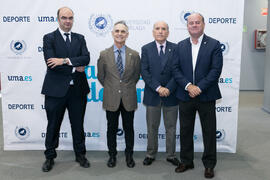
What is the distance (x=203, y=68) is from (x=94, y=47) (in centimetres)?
152

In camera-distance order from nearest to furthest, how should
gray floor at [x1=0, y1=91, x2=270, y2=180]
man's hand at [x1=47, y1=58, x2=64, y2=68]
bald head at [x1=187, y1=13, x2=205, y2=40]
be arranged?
bald head at [x1=187, y1=13, x2=205, y2=40] → man's hand at [x1=47, y1=58, x2=64, y2=68] → gray floor at [x1=0, y1=91, x2=270, y2=180]

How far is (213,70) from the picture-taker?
9.11 feet

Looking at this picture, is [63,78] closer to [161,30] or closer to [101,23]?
[101,23]

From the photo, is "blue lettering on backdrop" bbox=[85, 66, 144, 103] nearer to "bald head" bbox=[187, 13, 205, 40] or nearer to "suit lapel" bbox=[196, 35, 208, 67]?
"suit lapel" bbox=[196, 35, 208, 67]

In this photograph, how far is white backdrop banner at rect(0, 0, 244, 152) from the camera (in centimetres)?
351

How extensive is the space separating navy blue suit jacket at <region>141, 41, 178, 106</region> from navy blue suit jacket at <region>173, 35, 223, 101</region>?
0.15 meters

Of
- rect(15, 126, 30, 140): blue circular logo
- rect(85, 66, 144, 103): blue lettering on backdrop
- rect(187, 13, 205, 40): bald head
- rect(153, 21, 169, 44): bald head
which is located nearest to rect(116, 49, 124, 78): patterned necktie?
rect(153, 21, 169, 44): bald head

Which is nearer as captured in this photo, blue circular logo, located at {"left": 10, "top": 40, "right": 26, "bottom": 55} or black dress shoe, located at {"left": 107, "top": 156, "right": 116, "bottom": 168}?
black dress shoe, located at {"left": 107, "top": 156, "right": 116, "bottom": 168}

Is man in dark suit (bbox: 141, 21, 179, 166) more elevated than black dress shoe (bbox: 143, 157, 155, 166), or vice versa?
man in dark suit (bbox: 141, 21, 179, 166)

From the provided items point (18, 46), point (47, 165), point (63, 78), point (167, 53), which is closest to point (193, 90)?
point (167, 53)

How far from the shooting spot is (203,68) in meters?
2.82

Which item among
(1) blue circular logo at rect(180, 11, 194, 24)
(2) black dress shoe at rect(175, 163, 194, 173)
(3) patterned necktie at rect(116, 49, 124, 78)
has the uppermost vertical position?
(1) blue circular logo at rect(180, 11, 194, 24)

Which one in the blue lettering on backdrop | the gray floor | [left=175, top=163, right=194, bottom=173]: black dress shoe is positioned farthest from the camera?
the blue lettering on backdrop

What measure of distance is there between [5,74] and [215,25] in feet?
9.43
